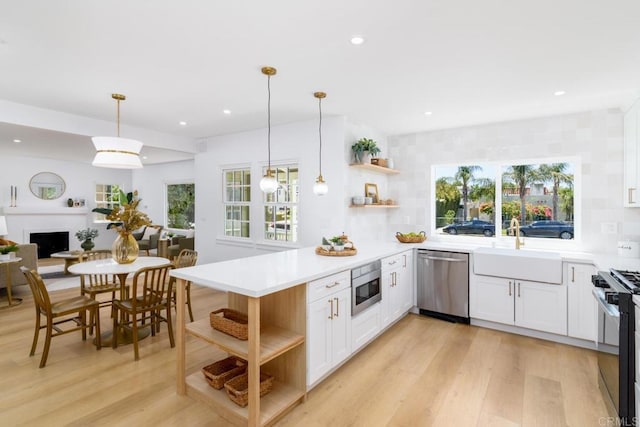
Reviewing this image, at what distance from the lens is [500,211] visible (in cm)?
433

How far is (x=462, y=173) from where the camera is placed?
15.1ft

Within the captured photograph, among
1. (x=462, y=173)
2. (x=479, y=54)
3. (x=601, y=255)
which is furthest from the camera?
(x=462, y=173)

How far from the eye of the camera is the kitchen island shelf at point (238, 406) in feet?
6.68

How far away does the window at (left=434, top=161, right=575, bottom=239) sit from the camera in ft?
12.9

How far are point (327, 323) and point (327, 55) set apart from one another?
210 cm

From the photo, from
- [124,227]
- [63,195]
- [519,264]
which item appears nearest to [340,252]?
[519,264]

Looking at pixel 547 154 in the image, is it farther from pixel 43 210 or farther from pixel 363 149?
pixel 43 210

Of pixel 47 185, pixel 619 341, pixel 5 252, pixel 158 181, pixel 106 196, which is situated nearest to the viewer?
pixel 619 341

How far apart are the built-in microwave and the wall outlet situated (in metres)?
2.66

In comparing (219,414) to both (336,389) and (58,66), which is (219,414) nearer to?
(336,389)

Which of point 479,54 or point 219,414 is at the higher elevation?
point 479,54

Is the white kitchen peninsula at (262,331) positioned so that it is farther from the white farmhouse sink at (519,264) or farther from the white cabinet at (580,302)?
the white cabinet at (580,302)

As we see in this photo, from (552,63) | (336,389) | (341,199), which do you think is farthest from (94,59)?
(552,63)

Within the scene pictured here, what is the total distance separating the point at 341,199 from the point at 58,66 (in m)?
3.08
